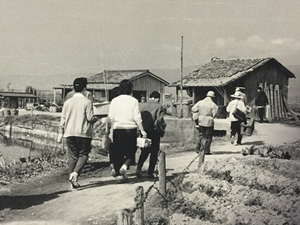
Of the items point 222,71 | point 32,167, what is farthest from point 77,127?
point 222,71

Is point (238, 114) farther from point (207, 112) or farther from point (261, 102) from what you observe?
point (207, 112)

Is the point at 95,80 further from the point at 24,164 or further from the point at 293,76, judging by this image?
the point at 293,76

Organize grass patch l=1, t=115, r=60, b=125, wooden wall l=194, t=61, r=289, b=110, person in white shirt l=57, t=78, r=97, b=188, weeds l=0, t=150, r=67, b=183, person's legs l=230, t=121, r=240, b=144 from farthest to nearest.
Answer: grass patch l=1, t=115, r=60, b=125
person's legs l=230, t=121, r=240, b=144
wooden wall l=194, t=61, r=289, b=110
weeds l=0, t=150, r=67, b=183
person in white shirt l=57, t=78, r=97, b=188

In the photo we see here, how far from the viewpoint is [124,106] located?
447 centimetres

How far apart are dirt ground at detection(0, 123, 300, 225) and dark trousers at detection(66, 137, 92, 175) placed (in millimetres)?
337

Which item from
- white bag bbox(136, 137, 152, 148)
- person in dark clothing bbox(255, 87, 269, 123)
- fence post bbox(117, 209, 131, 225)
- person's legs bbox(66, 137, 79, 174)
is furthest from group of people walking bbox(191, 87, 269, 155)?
fence post bbox(117, 209, 131, 225)

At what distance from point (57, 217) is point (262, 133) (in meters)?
3.62

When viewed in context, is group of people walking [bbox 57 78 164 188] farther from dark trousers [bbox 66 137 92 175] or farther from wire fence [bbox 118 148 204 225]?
wire fence [bbox 118 148 204 225]

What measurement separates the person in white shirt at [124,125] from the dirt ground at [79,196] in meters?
0.32

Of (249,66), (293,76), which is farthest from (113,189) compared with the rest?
(249,66)

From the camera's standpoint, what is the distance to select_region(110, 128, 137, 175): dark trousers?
14.7 feet

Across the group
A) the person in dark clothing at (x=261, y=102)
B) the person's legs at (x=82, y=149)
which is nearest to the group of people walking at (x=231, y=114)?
the person in dark clothing at (x=261, y=102)

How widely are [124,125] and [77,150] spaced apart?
0.66m

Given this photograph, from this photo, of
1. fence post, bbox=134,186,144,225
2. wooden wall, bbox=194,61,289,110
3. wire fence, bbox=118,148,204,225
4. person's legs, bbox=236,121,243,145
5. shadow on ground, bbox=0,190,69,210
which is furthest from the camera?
person's legs, bbox=236,121,243,145
